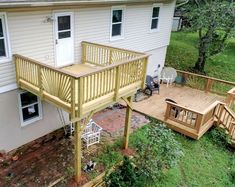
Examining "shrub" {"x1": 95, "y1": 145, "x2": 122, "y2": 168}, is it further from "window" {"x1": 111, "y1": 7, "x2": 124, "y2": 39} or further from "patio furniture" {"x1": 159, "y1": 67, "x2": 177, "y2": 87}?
"patio furniture" {"x1": 159, "y1": 67, "x2": 177, "y2": 87}

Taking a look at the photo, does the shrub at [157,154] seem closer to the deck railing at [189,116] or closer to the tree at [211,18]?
the deck railing at [189,116]

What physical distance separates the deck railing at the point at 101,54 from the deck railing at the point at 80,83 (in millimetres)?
895

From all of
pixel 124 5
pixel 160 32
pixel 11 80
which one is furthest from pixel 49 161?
pixel 160 32

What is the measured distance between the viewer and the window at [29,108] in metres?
8.62

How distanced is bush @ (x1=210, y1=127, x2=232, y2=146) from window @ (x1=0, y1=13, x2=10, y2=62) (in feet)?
27.9

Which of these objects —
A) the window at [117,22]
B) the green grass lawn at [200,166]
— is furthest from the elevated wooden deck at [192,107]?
the window at [117,22]

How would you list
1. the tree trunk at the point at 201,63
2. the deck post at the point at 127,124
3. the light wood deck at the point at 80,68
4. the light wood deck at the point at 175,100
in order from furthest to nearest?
the tree trunk at the point at 201,63
the light wood deck at the point at 175,100
the light wood deck at the point at 80,68
the deck post at the point at 127,124

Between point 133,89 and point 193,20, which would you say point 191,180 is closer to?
point 133,89

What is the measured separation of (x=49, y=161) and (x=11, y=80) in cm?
285

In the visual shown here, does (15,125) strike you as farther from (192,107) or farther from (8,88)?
(192,107)

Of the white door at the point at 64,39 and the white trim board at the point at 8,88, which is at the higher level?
the white door at the point at 64,39

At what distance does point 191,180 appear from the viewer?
8727 millimetres

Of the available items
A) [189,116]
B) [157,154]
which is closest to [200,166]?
[157,154]

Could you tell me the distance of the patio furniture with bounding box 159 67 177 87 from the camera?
1477cm
